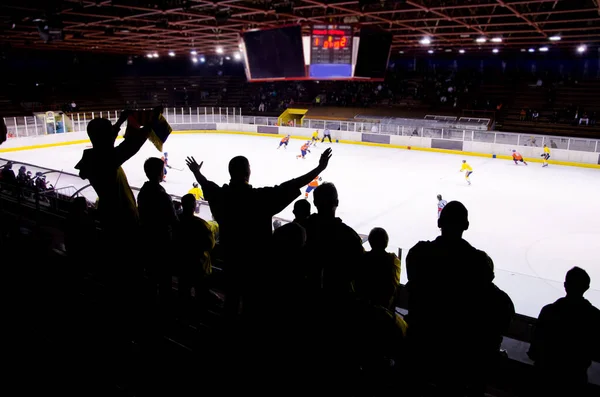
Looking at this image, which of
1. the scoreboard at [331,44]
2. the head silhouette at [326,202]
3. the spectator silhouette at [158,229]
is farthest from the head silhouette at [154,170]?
the scoreboard at [331,44]

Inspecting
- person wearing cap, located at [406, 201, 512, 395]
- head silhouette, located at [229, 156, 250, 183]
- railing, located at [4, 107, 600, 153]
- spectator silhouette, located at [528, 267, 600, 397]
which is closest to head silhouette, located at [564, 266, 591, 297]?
spectator silhouette, located at [528, 267, 600, 397]

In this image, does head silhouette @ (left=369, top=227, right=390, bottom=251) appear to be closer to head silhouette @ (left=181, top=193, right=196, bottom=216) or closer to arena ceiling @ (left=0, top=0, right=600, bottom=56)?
head silhouette @ (left=181, top=193, right=196, bottom=216)

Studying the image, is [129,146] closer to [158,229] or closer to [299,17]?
[158,229]

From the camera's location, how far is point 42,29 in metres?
13.4

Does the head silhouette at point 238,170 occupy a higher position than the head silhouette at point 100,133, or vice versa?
the head silhouette at point 100,133

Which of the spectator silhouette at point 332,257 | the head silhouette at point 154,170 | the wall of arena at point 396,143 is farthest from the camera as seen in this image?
the wall of arena at point 396,143

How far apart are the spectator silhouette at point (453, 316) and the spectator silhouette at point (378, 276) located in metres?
0.41

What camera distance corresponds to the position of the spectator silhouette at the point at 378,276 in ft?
9.00

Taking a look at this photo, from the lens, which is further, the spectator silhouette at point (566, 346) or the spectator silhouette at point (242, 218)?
the spectator silhouette at point (242, 218)

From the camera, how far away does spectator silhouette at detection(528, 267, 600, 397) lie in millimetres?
2267


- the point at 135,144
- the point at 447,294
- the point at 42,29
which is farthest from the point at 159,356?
the point at 42,29

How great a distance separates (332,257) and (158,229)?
1.61 meters

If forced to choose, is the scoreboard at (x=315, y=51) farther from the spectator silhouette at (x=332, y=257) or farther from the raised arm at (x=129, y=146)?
the spectator silhouette at (x=332, y=257)

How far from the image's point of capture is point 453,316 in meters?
2.24
